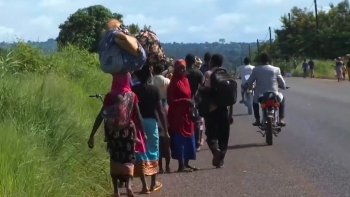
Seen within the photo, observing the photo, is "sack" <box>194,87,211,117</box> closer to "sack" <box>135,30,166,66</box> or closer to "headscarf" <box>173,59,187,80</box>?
"headscarf" <box>173,59,187,80</box>

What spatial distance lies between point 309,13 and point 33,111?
89.0 metres

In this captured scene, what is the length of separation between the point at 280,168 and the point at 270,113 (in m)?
3.45

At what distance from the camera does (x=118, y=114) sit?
8.65 m

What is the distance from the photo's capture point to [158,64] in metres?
11.0

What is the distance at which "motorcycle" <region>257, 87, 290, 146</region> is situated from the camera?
1470cm

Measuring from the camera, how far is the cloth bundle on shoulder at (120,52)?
8742 mm

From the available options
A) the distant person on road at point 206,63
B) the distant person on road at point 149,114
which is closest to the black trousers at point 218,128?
the distant person on road at point 149,114

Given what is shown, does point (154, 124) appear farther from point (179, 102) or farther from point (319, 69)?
point (319, 69)

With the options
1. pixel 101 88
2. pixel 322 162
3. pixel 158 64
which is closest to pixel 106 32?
pixel 158 64

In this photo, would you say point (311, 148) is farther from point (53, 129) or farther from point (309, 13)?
point (309, 13)

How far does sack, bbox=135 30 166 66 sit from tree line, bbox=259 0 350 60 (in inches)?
2643

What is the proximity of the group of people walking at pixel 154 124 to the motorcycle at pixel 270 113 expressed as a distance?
1.67 meters

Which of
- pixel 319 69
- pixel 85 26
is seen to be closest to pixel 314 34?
pixel 319 69

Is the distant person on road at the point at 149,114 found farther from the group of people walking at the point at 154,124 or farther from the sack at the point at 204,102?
the sack at the point at 204,102
